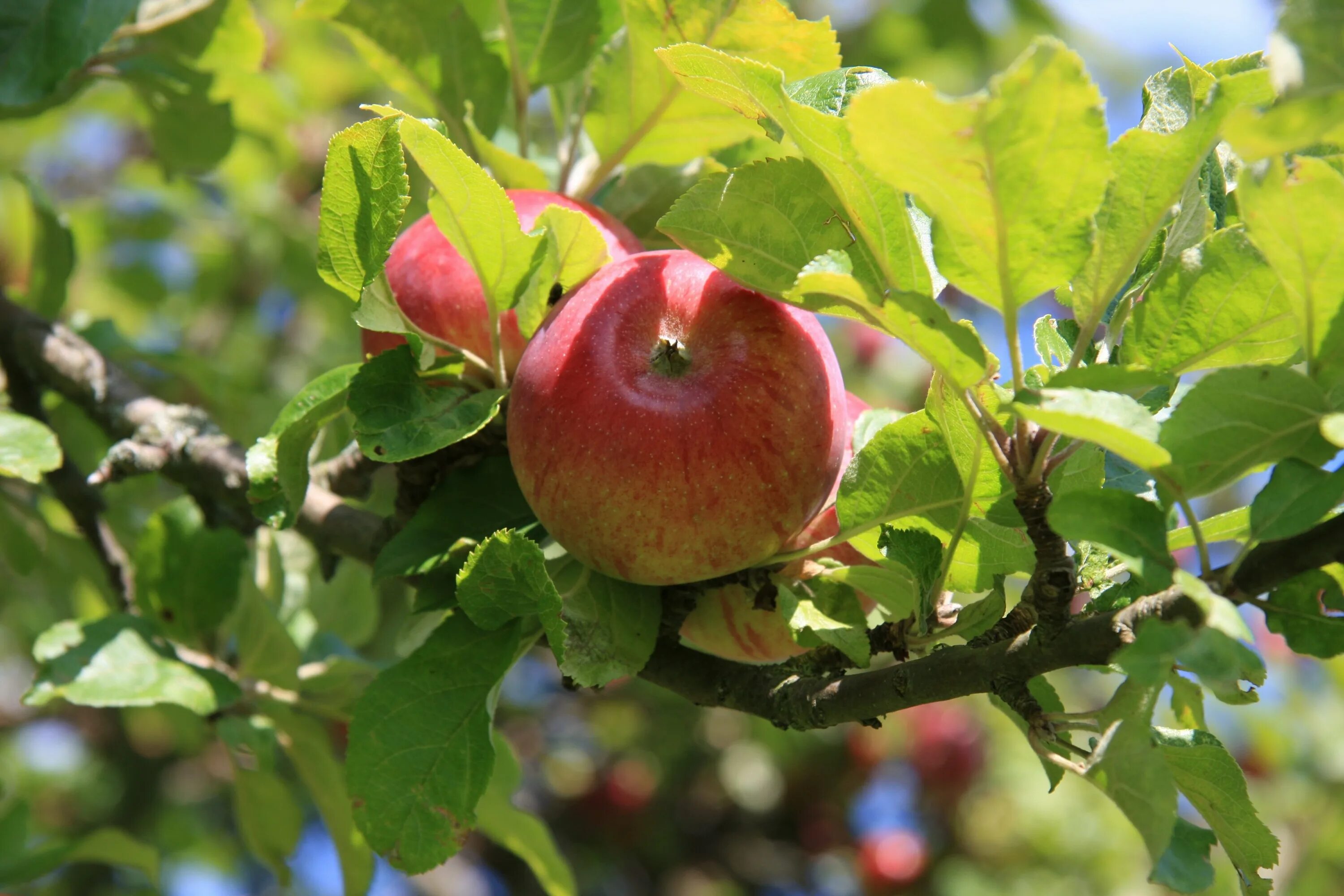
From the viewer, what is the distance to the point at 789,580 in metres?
0.94

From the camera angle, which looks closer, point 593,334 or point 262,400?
point 593,334

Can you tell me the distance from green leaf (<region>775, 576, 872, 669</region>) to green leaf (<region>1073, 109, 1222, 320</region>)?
300 mm

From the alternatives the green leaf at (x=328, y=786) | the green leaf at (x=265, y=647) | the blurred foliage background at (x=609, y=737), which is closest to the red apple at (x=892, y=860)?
the blurred foliage background at (x=609, y=737)

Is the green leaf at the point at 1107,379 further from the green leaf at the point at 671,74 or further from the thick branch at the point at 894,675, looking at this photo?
the green leaf at the point at 671,74

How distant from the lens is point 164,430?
4.33 ft

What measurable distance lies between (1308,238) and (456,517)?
679 mm

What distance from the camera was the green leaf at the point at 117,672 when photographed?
1.16 meters

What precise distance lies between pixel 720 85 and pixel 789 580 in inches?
15.8

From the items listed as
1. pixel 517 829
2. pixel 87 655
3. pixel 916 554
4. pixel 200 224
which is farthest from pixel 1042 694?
pixel 200 224

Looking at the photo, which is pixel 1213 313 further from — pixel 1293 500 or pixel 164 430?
pixel 164 430

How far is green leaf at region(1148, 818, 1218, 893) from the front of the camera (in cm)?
67

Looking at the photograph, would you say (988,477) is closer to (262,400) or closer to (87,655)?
(87,655)

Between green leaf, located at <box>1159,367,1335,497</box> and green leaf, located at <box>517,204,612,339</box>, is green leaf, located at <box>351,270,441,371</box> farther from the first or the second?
green leaf, located at <box>1159,367,1335,497</box>

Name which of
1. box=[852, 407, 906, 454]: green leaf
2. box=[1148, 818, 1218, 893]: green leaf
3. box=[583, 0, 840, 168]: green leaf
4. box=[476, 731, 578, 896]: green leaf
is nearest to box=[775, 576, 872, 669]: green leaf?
box=[852, 407, 906, 454]: green leaf
